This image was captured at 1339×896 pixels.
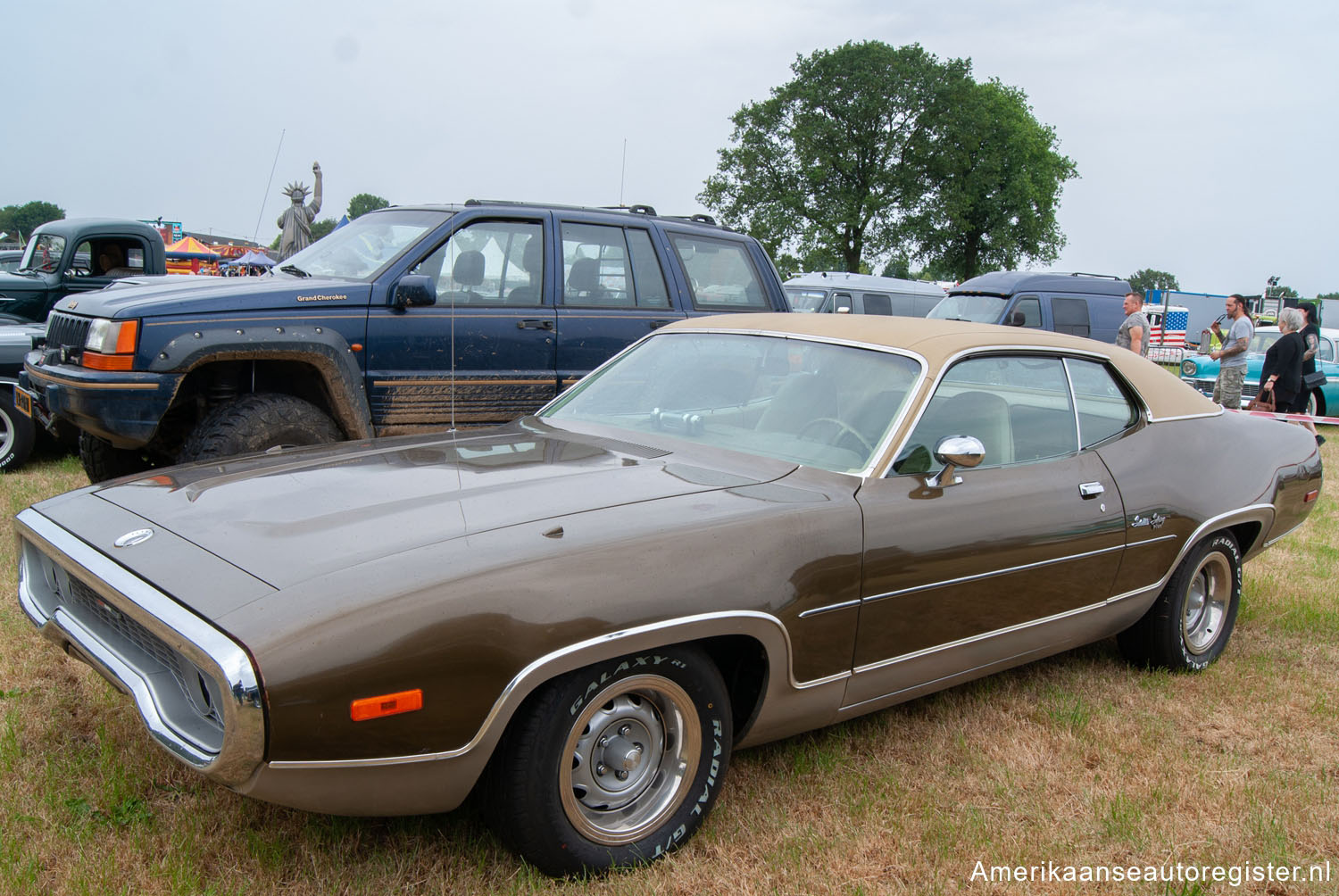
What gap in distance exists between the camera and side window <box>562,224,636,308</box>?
603cm

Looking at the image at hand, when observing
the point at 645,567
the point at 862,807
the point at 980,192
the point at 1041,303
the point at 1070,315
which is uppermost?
the point at 980,192

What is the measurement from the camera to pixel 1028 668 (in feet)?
13.8

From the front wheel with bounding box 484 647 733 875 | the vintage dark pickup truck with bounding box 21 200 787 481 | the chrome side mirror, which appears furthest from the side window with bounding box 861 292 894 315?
the front wheel with bounding box 484 647 733 875

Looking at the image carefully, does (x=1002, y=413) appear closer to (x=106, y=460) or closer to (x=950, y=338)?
(x=950, y=338)

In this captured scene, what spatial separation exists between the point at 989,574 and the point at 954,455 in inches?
17.3

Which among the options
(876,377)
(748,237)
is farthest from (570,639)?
(748,237)

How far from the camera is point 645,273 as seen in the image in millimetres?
6309

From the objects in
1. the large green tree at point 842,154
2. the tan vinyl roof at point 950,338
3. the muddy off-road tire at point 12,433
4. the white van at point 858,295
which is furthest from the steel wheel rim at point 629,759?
the large green tree at point 842,154

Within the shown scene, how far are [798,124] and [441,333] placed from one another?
129ft

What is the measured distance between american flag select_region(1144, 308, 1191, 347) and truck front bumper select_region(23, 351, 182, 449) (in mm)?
26657

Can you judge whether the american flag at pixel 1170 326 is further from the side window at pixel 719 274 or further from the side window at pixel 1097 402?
the side window at pixel 1097 402

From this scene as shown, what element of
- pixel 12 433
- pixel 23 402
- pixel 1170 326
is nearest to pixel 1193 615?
pixel 23 402

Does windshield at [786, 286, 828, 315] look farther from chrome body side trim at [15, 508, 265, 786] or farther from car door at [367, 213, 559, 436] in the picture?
chrome body side trim at [15, 508, 265, 786]

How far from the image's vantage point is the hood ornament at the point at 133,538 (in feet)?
8.23
